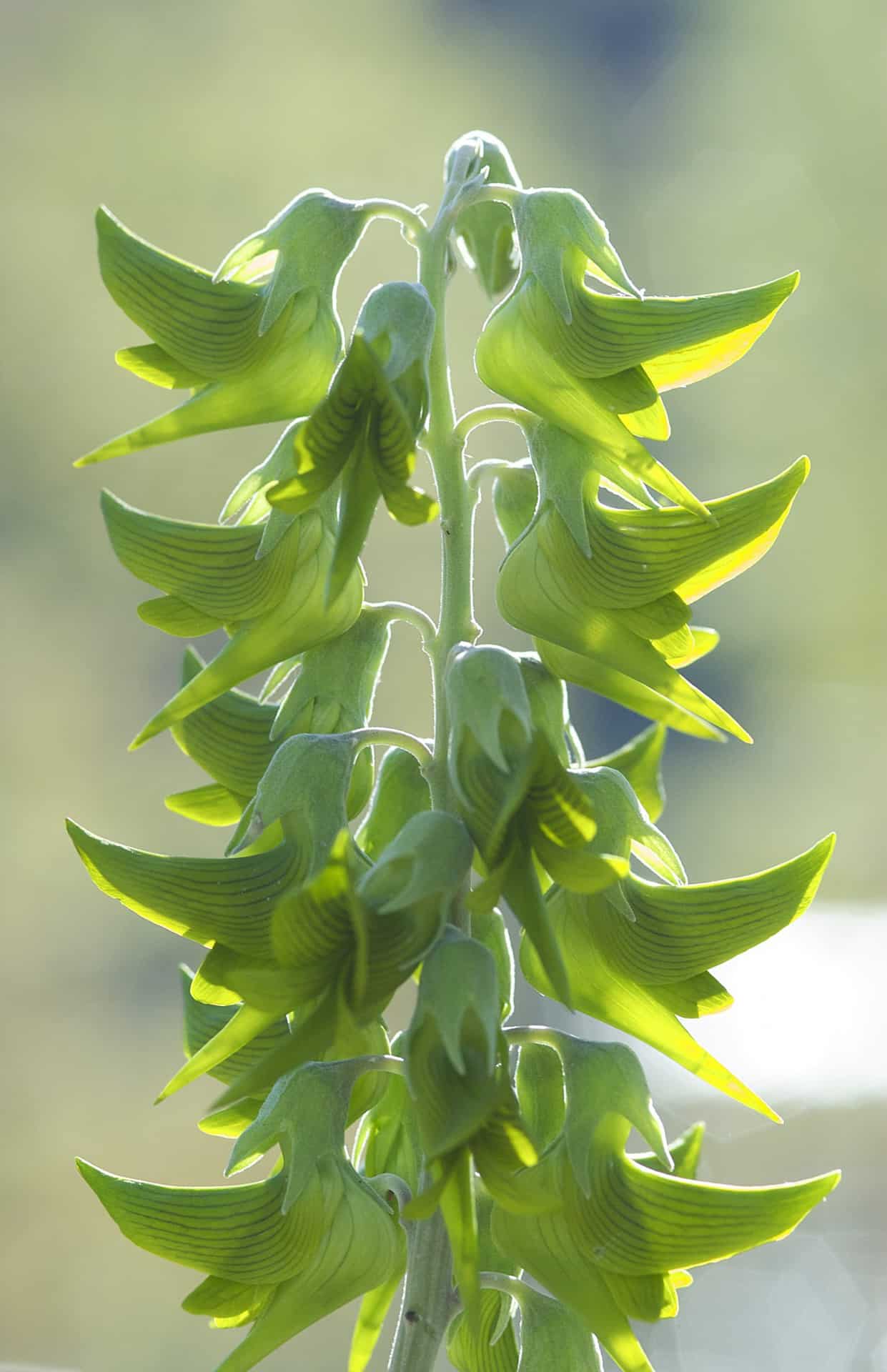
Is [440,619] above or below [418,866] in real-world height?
above

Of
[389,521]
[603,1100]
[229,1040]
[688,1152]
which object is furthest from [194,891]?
[389,521]

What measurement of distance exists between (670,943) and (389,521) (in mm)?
2330

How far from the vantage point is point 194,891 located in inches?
18.8

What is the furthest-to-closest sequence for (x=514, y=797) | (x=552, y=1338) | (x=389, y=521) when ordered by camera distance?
(x=389, y=521) < (x=552, y=1338) < (x=514, y=797)

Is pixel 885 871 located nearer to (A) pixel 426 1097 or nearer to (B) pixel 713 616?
(B) pixel 713 616

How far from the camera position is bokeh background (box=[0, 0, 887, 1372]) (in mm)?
2652

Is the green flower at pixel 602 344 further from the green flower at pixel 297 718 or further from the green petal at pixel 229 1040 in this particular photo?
the green petal at pixel 229 1040

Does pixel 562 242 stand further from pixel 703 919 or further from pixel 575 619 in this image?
pixel 703 919

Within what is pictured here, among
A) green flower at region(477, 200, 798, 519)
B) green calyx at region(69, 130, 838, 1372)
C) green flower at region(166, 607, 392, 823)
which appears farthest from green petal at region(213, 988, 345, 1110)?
green flower at region(477, 200, 798, 519)

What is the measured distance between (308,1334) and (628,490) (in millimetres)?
2362

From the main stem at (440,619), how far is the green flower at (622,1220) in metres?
0.04

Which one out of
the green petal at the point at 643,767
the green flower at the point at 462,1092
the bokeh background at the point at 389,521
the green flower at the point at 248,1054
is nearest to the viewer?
the green flower at the point at 462,1092

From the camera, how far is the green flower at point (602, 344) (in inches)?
19.1

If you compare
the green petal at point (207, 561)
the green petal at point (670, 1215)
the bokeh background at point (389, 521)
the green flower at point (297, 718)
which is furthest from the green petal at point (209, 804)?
the bokeh background at point (389, 521)
